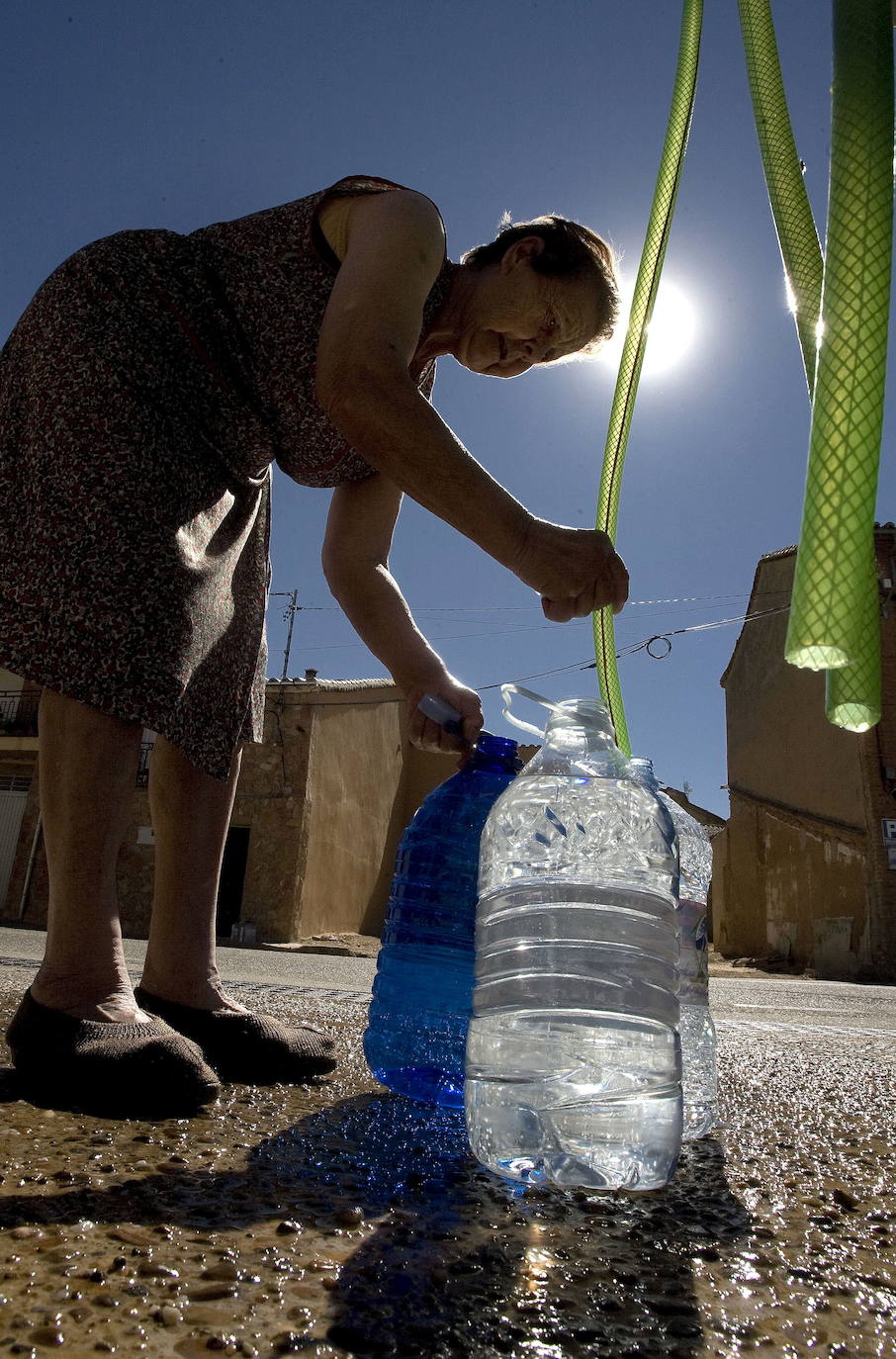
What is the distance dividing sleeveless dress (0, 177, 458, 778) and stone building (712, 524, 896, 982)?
12.5 m

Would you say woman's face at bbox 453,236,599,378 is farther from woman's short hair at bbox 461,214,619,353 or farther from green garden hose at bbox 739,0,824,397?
green garden hose at bbox 739,0,824,397

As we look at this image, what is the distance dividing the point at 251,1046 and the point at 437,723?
0.66m

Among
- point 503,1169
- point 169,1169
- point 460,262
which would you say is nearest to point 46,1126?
point 169,1169

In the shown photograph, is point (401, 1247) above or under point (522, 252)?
under

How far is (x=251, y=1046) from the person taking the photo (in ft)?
4.79

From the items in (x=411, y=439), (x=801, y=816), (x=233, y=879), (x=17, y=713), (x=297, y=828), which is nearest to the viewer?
(x=411, y=439)

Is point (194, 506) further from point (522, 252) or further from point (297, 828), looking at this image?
point (297, 828)

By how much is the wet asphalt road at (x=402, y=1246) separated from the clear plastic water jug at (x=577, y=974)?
0.08 meters

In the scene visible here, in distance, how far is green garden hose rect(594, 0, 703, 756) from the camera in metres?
1.71

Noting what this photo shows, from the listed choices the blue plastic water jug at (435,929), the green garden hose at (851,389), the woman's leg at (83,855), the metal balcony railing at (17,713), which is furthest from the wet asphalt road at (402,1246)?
the metal balcony railing at (17,713)

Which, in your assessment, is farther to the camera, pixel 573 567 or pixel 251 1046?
pixel 251 1046

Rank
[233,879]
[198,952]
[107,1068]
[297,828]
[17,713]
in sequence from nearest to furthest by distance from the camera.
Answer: [107,1068] < [198,952] < [297,828] < [233,879] < [17,713]

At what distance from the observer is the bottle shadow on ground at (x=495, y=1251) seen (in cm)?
58

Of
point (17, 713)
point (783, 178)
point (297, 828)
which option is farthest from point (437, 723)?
point (17, 713)
